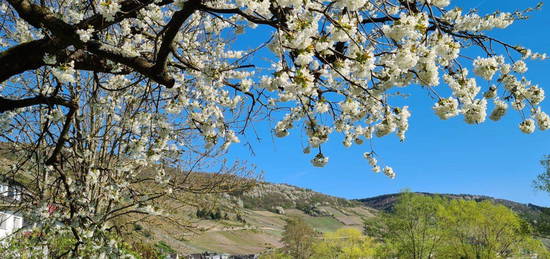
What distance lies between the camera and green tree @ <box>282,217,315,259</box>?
55875 millimetres

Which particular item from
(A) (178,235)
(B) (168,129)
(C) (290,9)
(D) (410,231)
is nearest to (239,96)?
(B) (168,129)

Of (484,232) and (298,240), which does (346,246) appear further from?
(484,232)

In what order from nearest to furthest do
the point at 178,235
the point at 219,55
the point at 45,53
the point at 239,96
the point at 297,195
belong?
the point at 45,53 → the point at 239,96 → the point at 219,55 → the point at 178,235 → the point at 297,195

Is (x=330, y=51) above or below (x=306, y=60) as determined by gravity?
above

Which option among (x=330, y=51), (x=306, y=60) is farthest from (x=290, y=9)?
(x=306, y=60)

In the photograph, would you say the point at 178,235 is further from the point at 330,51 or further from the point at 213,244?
the point at 213,244

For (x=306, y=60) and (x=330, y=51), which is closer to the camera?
(x=306, y=60)

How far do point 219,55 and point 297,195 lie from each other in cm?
17907

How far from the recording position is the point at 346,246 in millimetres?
44219

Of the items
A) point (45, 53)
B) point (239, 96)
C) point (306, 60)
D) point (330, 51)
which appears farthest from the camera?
point (239, 96)

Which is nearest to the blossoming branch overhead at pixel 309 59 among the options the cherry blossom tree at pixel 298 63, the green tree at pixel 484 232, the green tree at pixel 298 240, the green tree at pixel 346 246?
the cherry blossom tree at pixel 298 63

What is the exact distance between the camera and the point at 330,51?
3.07 meters

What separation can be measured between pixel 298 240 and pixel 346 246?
1334cm

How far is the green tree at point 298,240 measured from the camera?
55875 mm
